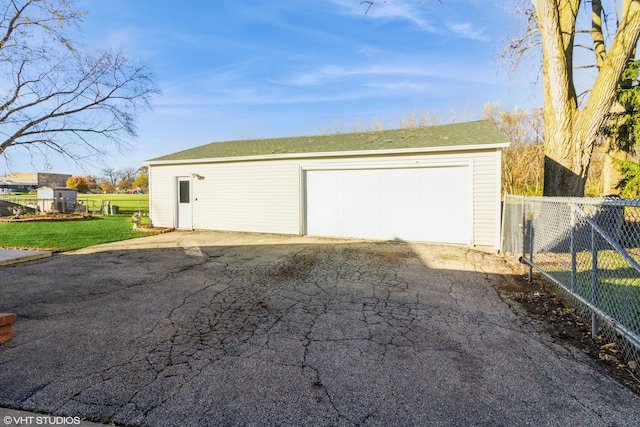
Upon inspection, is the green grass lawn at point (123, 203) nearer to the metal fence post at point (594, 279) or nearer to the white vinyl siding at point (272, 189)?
the white vinyl siding at point (272, 189)

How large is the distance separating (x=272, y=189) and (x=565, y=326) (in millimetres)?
8870

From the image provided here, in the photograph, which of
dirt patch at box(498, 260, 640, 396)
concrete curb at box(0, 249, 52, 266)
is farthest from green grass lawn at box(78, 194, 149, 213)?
dirt patch at box(498, 260, 640, 396)

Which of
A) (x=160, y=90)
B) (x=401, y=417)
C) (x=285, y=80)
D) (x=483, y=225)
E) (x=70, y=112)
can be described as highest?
(x=285, y=80)

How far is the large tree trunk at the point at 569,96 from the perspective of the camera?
332 inches

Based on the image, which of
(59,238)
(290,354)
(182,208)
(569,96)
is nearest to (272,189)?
(182,208)

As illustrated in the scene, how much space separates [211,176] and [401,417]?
37.1 ft

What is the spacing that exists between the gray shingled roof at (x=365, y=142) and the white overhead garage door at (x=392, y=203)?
29.1 inches

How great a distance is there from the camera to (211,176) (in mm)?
12008

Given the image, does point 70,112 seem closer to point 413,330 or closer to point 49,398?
point 49,398

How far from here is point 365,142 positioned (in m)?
10.7

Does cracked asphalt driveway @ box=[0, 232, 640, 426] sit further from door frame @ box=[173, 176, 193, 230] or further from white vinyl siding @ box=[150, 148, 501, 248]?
door frame @ box=[173, 176, 193, 230]

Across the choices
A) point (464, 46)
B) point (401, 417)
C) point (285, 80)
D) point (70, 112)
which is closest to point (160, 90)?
point (70, 112)

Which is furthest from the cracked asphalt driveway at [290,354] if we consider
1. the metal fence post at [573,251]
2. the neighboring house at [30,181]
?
the neighboring house at [30,181]

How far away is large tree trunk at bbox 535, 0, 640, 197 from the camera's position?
8.45 m
